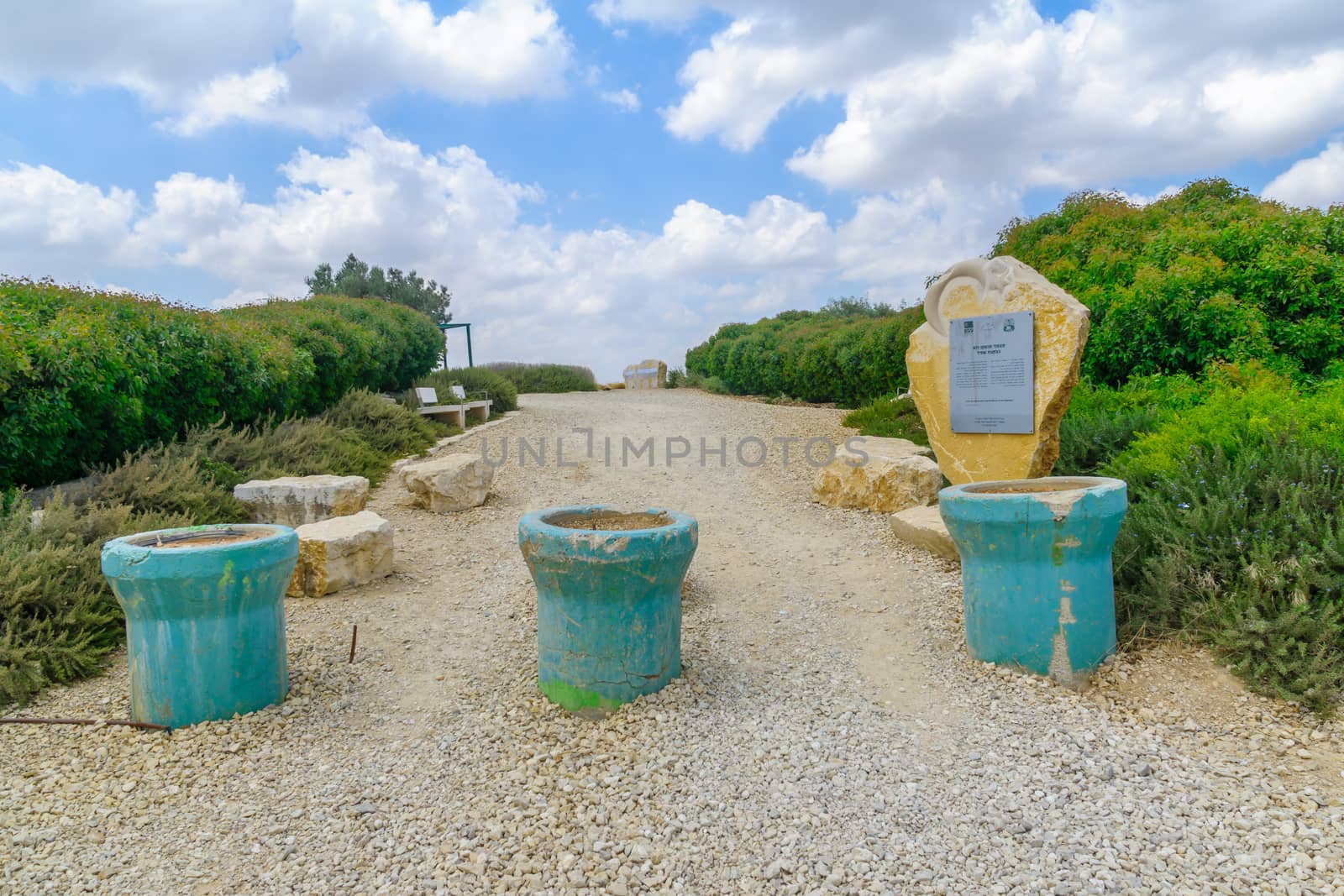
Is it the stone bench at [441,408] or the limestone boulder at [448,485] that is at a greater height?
the stone bench at [441,408]

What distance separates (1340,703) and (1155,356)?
5.95 m

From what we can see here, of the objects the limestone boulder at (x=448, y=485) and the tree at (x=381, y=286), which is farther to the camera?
the tree at (x=381, y=286)

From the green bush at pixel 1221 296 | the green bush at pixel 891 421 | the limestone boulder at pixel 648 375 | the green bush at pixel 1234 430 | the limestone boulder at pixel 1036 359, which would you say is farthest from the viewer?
the limestone boulder at pixel 648 375

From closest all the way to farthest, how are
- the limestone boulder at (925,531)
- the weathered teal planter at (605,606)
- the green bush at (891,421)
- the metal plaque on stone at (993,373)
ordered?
the weathered teal planter at (605,606) < the limestone boulder at (925,531) < the metal plaque on stone at (993,373) < the green bush at (891,421)

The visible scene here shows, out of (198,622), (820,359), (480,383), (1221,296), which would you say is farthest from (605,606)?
(820,359)

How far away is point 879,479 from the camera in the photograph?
762 centimetres

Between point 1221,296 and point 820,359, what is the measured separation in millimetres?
8719

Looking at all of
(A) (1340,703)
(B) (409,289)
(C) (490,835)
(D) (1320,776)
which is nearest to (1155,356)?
(A) (1340,703)

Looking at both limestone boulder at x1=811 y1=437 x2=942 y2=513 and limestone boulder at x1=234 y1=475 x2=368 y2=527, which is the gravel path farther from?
limestone boulder at x1=811 y1=437 x2=942 y2=513

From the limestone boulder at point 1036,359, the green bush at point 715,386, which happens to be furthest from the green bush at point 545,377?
the limestone boulder at point 1036,359

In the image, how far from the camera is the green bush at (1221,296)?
8.48 meters

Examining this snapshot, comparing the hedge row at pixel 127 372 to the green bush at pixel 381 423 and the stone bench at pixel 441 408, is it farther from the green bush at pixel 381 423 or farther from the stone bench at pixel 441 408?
the stone bench at pixel 441 408

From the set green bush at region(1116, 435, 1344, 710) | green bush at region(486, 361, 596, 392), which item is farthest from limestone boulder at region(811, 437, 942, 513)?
green bush at region(486, 361, 596, 392)

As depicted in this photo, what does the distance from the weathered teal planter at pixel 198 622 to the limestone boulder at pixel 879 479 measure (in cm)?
527
